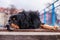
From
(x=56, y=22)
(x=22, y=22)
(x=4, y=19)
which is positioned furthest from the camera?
(x=56, y=22)

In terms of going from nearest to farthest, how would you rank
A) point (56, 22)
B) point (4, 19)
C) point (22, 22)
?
1. point (22, 22)
2. point (4, 19)
3. point (56, 22)

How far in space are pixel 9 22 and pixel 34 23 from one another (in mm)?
548

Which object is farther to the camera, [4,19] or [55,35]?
[4,19]

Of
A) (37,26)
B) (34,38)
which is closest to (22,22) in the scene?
(37,26)

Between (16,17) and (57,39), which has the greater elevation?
(16,17)

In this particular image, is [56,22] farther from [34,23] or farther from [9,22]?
[9,22]

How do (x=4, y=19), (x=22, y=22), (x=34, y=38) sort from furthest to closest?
(x=4, y=19) < (x=22, y=22) < (x=34, y=38)

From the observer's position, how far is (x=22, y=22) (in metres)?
3.14

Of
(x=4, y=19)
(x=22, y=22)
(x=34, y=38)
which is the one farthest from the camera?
(x=4, y=19)

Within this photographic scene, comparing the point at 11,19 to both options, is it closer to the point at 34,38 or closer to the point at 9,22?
the point at 9,22

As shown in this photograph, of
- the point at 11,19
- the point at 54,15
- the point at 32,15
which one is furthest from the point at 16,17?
the point at 54,15

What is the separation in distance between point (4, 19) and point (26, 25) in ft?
2.38

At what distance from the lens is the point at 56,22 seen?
399 centimetres

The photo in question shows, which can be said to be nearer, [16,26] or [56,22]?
[16,26]
